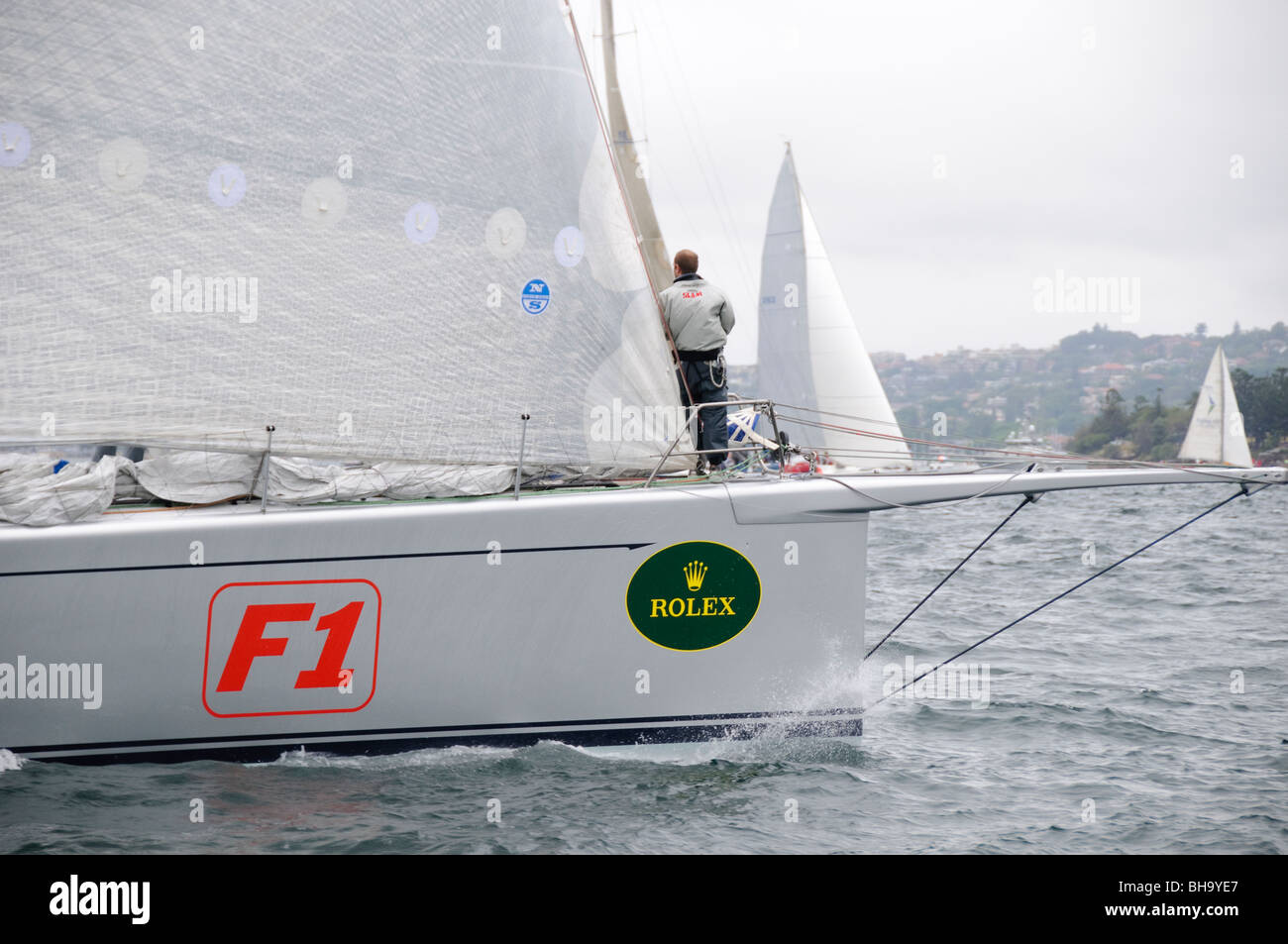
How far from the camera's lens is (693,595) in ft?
17.6

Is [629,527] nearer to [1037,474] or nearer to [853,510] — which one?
[853,510]

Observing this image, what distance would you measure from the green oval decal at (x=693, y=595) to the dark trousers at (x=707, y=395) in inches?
33.0

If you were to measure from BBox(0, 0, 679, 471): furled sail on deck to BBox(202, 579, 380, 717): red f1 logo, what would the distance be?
2.44ft

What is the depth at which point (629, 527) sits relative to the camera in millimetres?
5305

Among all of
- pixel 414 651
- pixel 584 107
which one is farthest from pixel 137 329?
pixel 584 107

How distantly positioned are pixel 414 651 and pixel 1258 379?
49.8 metres

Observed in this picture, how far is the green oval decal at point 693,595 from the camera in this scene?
17.4ft

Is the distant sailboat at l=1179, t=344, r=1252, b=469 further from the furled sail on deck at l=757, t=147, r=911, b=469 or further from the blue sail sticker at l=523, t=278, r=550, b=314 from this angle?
the blue sail sticker at l=523, t=278, r=550, b=314

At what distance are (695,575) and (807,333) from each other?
16.5 m

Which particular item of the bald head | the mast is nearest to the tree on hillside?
the mast

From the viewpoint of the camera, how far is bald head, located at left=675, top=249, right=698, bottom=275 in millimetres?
6277

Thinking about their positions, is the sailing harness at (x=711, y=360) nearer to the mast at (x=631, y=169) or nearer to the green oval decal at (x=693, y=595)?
the green oval decal at (x=693, y=595)

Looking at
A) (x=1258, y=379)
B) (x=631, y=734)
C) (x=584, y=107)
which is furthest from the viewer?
(x=1258, y=379)
